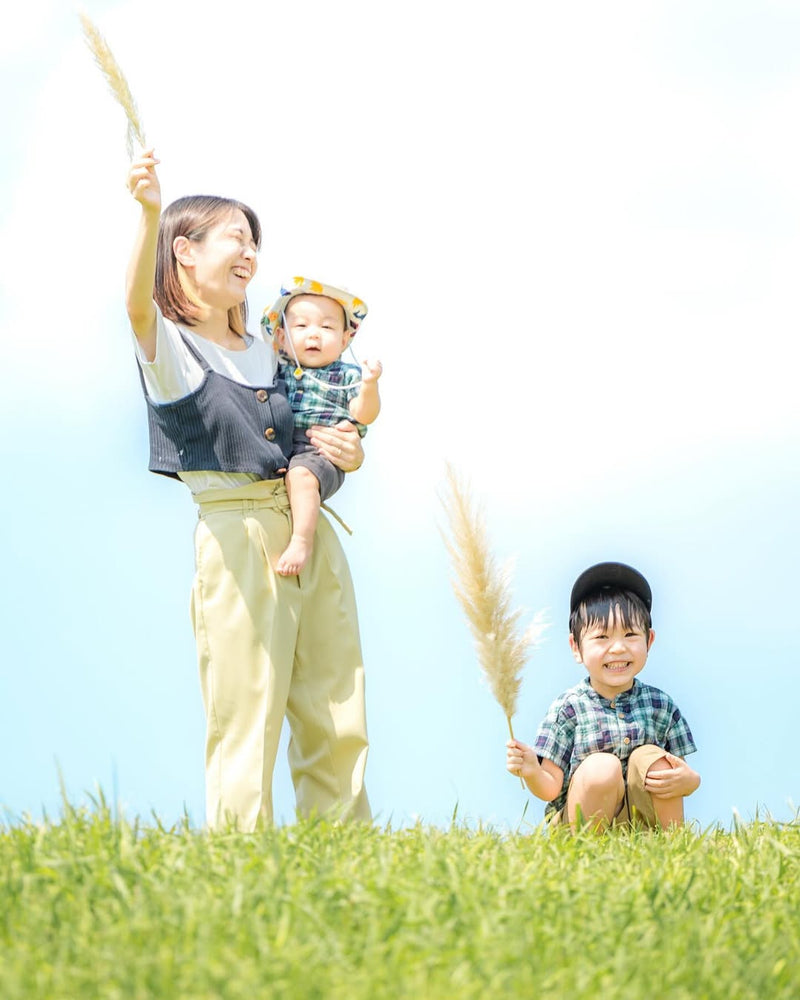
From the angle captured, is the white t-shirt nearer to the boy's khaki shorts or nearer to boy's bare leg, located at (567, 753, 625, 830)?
boy's bare leg, located at (567, 753, 625, 830)

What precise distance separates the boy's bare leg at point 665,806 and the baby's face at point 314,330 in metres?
2.08

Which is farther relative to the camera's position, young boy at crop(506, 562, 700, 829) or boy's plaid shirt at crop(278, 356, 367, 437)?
young boy at crop(506, 562, 700, 829)

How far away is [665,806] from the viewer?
17.4ft

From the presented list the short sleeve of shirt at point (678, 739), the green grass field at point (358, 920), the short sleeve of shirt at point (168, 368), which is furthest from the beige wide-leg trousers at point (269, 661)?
the short sleeve of shirt at point (678, 739)

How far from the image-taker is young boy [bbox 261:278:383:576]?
4.93 meters

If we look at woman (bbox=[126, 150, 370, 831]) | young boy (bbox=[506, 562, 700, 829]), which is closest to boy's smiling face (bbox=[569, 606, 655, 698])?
young boy (bbox=[506, 562, 700, 829])

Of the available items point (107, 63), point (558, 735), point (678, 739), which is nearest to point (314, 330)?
point (107, 63)

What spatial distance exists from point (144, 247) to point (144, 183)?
0.21 m

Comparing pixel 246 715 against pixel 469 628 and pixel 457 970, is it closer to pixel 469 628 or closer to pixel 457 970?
pixel 469 628

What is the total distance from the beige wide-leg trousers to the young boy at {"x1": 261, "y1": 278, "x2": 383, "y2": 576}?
26cm

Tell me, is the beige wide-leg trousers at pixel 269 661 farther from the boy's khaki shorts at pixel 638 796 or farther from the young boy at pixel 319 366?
the boy's khaki shorts at pixel 638 796

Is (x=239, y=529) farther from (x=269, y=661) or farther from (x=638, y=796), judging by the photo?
(x=638, y=796)

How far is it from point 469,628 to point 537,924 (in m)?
1.76

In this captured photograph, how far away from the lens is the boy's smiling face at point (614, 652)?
537 cm
